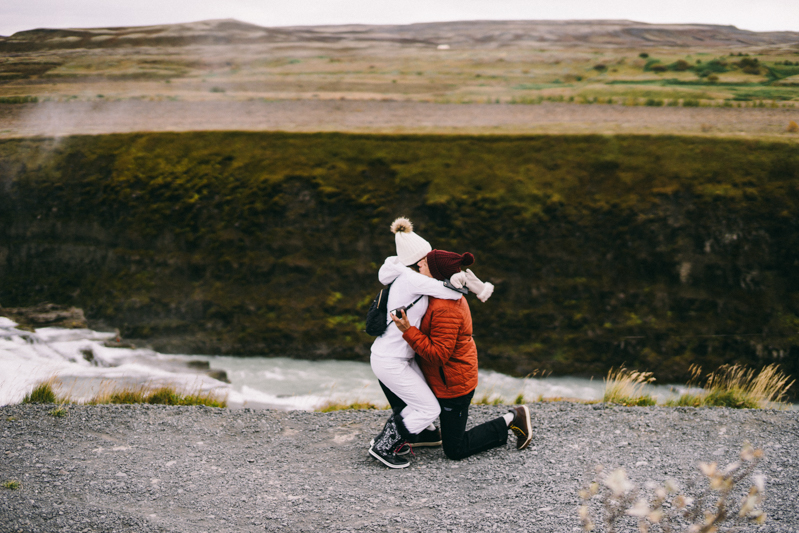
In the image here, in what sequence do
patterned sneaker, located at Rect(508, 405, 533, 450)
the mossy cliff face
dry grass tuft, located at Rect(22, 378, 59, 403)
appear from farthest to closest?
the mossy cliff face → dry grass tuft, located at Rect(22, 378, 59, 403) → patterned sneaker, located at Rect(508, 405, 533, 450)

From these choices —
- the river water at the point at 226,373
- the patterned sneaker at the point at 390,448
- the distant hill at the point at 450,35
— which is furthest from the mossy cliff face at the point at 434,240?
the patterned sneaker at the point at 390,448

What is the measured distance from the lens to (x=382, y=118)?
752 inches

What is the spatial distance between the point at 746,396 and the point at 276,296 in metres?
10.7

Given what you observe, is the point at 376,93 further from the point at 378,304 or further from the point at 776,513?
the point at 776,513

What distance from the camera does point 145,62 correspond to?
19.7 metres

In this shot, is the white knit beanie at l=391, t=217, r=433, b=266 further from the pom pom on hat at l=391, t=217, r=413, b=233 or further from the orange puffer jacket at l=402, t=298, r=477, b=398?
the orange puffer jacket at l=402, t=298, r=477, b=398

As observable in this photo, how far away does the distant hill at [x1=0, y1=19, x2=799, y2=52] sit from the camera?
1878cm

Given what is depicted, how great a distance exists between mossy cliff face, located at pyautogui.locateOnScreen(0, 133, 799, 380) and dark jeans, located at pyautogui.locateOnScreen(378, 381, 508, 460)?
292 inches

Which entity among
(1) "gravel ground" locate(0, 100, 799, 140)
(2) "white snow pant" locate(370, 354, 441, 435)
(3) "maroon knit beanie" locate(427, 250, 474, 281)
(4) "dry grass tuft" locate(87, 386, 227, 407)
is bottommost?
(4) "dry grass tuft" locate(87, 386, 227, 407)

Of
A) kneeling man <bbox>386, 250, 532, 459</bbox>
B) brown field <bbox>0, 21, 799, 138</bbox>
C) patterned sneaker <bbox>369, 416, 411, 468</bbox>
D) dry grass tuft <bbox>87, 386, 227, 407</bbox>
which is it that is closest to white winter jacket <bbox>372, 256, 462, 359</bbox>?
kneeling man <bbox>386, 250, 532, 459</bbox>

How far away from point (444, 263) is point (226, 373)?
906 cm

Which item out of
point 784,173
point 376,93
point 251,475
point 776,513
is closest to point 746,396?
point 776,513

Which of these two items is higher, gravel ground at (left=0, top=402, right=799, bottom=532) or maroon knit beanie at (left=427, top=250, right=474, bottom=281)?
maroon knit beanie at (left=427, top=250, right=474, bottom=281)

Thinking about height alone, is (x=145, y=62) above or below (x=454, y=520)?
above
